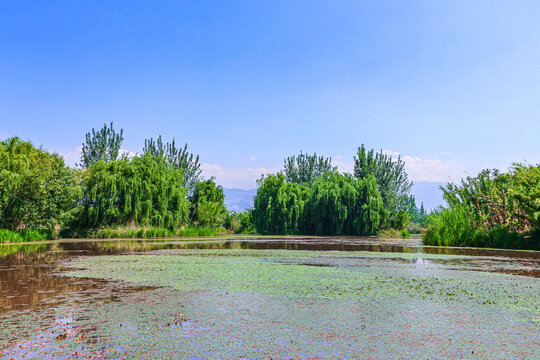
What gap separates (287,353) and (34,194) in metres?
21.8

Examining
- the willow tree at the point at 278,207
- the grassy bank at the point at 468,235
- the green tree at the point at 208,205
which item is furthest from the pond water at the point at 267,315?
the green tree at the point at 208,205

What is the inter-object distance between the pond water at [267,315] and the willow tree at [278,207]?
29892 mm

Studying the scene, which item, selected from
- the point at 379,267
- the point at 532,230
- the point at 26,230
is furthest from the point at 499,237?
the point at 26,230

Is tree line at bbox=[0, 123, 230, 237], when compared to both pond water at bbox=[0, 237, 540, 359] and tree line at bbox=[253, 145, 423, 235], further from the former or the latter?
pond water at bbox=[0, 237, 540, 359]

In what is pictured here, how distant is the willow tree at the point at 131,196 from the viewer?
27.3 m

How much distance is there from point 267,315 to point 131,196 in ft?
83.5

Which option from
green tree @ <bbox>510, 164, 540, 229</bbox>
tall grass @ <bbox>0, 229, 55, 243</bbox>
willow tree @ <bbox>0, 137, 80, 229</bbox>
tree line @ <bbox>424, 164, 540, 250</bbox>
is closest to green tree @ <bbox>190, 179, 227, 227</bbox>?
willow tree @ <bbox>0, 137, 80, 229</bbox>

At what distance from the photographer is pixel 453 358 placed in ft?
10.0

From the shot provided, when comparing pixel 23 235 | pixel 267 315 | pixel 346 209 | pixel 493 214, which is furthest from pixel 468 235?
pixel 23 235

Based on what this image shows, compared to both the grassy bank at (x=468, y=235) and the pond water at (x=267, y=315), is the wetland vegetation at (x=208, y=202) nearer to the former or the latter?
the grassy bank at (x=468, y=235)

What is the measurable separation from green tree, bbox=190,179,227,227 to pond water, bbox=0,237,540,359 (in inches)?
1253

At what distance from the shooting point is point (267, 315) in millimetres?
4391

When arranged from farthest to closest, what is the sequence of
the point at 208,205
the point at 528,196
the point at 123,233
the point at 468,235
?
the point at 208,205 < the point at 123,233 < the point at 468,235 < the point at 528,196

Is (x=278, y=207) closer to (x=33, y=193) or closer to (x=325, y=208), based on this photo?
(x=325, y=208)
